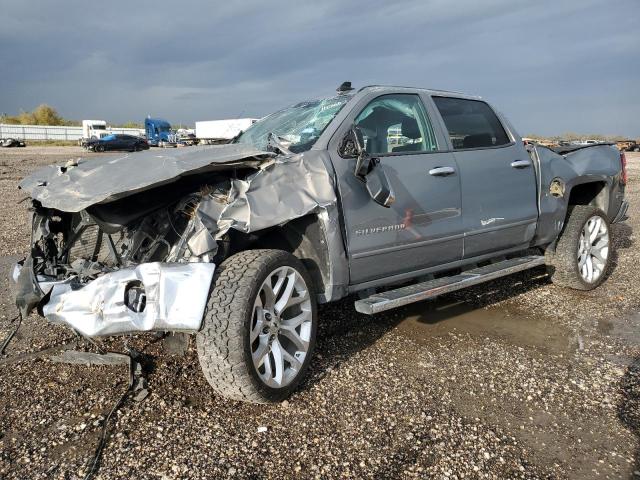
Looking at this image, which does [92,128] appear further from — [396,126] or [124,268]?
[124,268]

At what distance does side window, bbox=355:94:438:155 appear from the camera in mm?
3799

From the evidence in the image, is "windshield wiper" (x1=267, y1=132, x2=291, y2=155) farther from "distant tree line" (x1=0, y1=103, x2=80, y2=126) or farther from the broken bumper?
"distant tree line" (x1=0, y1=103, x2=80, y2=126)

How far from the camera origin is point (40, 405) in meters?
3.04

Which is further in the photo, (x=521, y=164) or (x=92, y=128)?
(x=92, y=128)

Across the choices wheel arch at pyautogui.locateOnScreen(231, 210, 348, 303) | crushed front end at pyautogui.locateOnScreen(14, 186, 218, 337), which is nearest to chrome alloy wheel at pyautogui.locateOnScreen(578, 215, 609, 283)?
wheel arch at pyautogui.locateOnScreen(231, 210, 348, 303)

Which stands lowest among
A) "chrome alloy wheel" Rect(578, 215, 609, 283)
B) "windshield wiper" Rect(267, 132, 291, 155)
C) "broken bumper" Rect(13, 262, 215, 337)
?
"chrome alloy wheel" Rect(578, 215, 609, 283)

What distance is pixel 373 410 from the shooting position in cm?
304

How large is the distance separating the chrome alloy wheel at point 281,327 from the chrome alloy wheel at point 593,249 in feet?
11.6

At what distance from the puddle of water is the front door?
64 centimetres

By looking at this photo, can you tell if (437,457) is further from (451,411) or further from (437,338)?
(437,338)

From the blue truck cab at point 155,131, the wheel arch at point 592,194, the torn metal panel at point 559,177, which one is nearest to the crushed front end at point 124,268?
the torn metal panel at point 559,177

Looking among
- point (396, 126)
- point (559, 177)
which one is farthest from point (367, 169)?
→ point (559, 177)

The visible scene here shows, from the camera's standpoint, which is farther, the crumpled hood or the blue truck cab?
the blue truck cab

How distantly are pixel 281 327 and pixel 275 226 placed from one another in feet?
2.20
